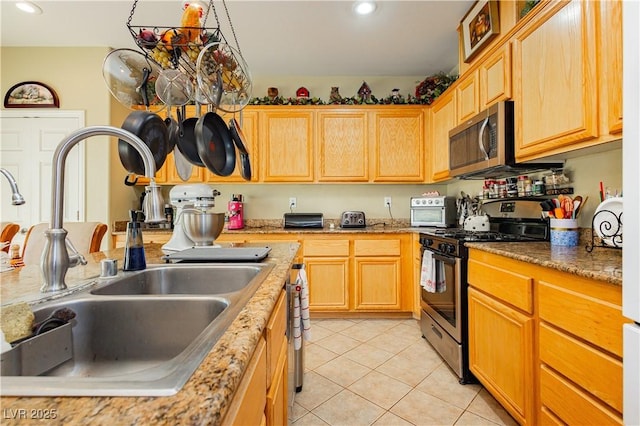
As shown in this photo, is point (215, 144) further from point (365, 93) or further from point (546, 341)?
point (365, 93)

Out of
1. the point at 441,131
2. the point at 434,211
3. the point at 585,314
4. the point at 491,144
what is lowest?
the point at 585,314

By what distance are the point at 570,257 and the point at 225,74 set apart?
5.78 ft

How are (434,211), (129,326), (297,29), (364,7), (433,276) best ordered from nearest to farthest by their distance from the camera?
(129,326) < (433,276) < (364,7) < (297,29) < (434,211)

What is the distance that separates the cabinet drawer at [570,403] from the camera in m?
1.01

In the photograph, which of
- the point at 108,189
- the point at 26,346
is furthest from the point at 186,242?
the point at 108,189

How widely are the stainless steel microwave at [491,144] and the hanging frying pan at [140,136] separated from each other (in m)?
1.98

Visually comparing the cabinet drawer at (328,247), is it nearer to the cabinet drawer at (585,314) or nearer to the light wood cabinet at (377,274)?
the light wood cabinet at (377,274)

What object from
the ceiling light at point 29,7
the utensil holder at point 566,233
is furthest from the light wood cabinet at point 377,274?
the ceiling light at point 29,7

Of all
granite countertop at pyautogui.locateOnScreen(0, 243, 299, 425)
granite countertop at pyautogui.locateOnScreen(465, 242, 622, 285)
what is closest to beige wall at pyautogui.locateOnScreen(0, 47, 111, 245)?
granite countertop at pyautogui.locateOnScreen(0, 243, 299, 425)

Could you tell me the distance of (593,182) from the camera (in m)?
1.73

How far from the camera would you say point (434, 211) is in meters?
3.14

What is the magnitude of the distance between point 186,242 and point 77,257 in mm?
786

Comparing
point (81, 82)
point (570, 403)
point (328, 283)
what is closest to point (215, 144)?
point (570, 403)

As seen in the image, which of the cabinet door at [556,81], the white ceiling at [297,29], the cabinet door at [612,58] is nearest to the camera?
the cabinet door at [612,58]
